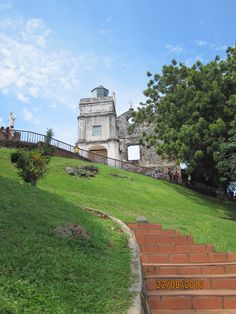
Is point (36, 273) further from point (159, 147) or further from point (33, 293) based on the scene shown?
point (159, 147)

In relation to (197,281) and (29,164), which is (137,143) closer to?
(29,164)

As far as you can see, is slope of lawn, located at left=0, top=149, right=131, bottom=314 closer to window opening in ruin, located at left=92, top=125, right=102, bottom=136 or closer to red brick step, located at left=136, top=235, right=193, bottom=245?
red brick step, located at left=136, top=235, right=193, bottom=245

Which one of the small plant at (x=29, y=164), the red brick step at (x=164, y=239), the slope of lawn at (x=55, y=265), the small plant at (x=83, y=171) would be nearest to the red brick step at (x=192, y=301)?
the slope of lawn at (x=55, y=265)

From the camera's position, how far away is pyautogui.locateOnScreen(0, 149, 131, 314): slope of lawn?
4.15 metres

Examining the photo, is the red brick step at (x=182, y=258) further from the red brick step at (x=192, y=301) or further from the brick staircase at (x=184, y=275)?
the red brick step at (x=192, y=301)

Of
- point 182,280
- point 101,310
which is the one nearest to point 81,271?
point 101,310

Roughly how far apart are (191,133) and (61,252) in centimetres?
1420

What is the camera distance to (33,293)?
4.21 metres

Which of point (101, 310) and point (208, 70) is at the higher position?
point (208, 70)

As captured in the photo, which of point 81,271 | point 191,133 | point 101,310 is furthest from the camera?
point 191,133
